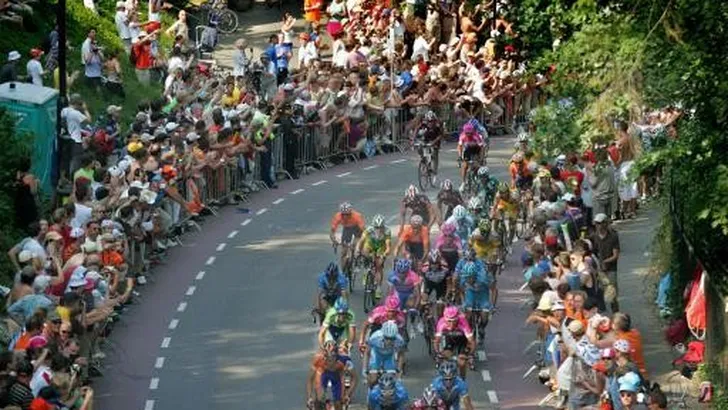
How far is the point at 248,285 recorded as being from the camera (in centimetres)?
3403

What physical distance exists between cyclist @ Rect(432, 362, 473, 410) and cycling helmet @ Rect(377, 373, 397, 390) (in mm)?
513

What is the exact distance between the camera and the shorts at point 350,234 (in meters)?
33.4

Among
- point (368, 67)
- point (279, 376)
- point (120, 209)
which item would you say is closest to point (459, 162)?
point (368, 67)

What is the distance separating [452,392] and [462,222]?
26.6ft

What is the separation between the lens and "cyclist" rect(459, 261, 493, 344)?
30.1m

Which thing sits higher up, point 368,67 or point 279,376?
point 368,67

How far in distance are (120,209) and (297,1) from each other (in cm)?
2244

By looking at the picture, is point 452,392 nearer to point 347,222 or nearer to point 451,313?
point 451,313

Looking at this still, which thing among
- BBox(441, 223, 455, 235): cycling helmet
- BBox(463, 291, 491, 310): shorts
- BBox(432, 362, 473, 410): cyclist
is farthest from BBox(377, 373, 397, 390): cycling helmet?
BBox(441, 223, 455, 235): cycling helmet

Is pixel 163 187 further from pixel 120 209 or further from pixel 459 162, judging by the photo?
pixel 459 162

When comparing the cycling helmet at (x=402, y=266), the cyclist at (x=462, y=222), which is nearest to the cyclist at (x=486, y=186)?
the cyclist at (x=462, y=222)

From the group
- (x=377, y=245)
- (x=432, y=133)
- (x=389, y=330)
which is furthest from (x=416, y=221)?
(x=432, y=133)

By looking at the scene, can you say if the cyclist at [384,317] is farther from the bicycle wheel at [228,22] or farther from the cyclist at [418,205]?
the bicycle wheel at [228,22]

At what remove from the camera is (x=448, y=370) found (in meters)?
25.7
